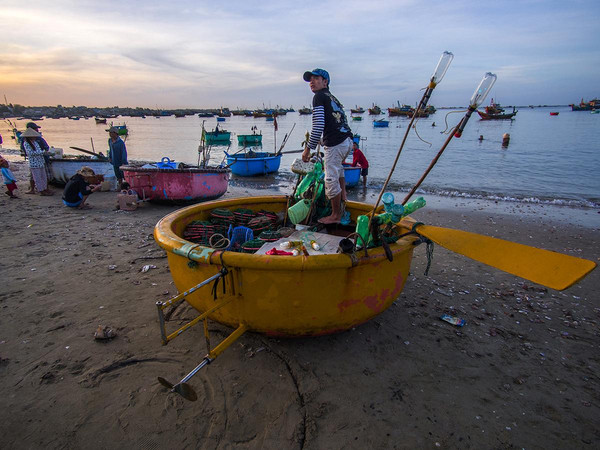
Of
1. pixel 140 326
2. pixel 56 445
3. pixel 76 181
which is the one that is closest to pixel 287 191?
pixel 76 181

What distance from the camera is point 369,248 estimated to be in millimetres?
2920

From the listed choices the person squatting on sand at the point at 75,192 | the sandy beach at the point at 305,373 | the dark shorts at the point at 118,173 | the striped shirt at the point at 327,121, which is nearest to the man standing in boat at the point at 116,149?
the dark shorts at the point at 118,173

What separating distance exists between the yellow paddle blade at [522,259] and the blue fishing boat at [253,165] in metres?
14.7

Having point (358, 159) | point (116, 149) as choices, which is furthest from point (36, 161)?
point (358, 159)

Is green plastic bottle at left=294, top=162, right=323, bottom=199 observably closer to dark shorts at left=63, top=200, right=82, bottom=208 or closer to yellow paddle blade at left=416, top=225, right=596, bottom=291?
yellow paddle blade at left=416, top=225, right=596, bottom=291

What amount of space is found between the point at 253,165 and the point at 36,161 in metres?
9.13

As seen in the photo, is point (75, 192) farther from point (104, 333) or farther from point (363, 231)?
point (363, 231)

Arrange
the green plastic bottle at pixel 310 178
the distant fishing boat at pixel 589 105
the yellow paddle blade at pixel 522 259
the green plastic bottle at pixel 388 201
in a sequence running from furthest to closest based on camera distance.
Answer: the distant fishing boat at pixel 589 105, the green plastic bottle at pixel 310 178, the green plastic bottle at pixel 388 201, the yellow paddle blade at pixel 522 259

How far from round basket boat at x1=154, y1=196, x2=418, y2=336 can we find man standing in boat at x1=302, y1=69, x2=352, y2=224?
1451mm

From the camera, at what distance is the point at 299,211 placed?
14.3ft

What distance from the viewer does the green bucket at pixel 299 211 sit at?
429cm

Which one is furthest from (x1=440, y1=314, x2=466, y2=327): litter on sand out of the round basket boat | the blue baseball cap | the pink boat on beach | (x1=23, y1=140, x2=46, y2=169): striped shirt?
(x1=23, y1=140, x2=46, y2=169): striped shirt

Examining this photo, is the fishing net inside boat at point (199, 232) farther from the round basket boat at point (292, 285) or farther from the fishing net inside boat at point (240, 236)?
the round basket boat at point (292, 285)

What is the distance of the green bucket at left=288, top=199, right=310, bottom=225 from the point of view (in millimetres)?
4285
